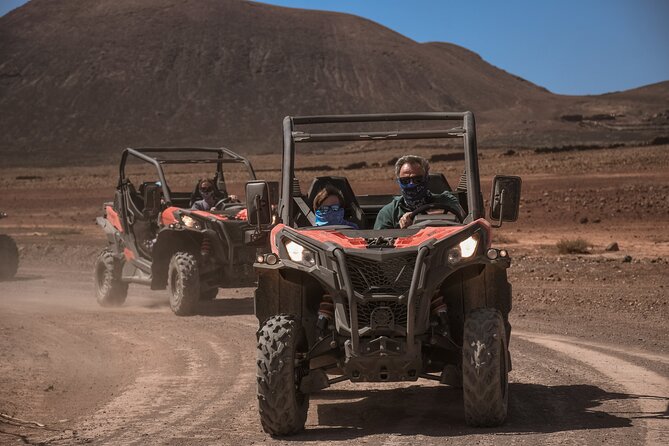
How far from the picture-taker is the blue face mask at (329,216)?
8578mm

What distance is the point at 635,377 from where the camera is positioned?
9.95 m

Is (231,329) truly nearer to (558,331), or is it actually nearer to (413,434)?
(558,331)

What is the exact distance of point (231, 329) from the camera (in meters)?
14.1

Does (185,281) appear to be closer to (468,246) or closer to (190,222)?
(190,222)

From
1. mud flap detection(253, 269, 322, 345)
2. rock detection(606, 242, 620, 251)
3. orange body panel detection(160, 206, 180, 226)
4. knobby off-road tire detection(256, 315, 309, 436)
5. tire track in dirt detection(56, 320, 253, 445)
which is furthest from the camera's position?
rock detection(606, 242, 620, 251)

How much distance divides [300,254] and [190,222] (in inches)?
324

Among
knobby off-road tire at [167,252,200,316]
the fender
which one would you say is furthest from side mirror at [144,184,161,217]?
the fender

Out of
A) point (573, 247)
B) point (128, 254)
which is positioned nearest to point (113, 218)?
point (128, 254)

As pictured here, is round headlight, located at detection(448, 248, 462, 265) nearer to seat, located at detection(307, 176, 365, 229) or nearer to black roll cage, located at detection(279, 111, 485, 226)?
black roll cage, located at detection(279, 111, 485, 226)

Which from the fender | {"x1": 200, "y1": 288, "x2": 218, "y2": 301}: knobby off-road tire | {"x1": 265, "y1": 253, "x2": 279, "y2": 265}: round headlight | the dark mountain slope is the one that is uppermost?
the dark mountain slope

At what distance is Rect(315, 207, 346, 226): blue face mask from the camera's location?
28.1ft

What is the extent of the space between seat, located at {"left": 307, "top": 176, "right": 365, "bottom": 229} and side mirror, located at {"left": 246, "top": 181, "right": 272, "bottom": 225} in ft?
2.01

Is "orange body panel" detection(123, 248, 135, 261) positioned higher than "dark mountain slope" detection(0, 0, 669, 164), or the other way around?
"dark mountain slope" detection(0, 0, 669, 164)

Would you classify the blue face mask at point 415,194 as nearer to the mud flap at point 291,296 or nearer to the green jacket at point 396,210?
the green jacket at point 396,210
